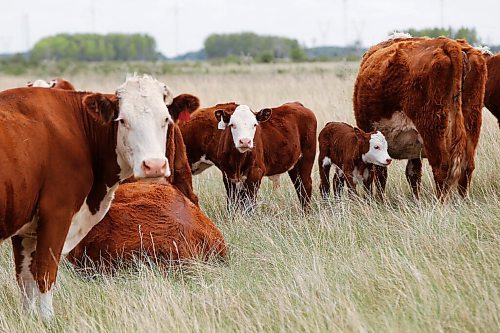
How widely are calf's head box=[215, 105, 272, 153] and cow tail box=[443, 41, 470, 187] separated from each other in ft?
6.55

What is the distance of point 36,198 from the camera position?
16.6 feet

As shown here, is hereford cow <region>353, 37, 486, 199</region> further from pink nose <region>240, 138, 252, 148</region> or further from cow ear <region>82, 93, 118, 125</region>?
cow ear <region>82, 93, 118, 125</region>

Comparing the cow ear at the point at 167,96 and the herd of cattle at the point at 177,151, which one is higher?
the cow ear at the point at 167,96

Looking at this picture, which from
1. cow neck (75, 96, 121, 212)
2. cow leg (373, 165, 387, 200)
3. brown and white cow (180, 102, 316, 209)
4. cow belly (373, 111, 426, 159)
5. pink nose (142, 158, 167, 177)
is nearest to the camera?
pink nose (142, 158, 167, 177)

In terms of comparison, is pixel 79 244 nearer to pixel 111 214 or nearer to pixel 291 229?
pixel 111 214

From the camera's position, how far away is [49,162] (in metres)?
5.11

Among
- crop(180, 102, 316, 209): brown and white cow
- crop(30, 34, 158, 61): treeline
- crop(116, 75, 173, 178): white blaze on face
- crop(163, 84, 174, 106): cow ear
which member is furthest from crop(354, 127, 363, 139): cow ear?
crop(30, 34, 158, 61): treeline

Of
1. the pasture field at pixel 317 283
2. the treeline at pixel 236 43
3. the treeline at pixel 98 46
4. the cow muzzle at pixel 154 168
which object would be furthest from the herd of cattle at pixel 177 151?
the treeline at pixel 98 46

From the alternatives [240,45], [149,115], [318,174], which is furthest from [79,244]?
[240,45]

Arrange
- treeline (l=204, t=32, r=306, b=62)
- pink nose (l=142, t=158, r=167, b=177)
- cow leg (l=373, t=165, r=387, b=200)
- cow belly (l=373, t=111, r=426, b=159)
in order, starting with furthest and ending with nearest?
1. treeline (l=204, t=32, r=306, b=62)
2. cow leg (l=373, t=165, r=387, b=200)
3. cow belly (l=373, t=111, r=426, b=159)
4. pink nose (l=142, t=158, r=167, b=177)

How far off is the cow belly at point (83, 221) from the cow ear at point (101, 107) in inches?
24.1

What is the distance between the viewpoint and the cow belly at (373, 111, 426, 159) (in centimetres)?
852

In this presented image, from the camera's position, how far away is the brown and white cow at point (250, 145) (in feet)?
28.8

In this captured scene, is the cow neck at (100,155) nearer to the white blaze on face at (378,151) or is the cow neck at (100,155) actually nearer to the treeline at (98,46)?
the white blaze on face at (378,151)
